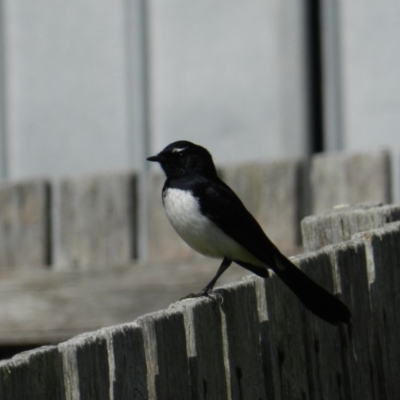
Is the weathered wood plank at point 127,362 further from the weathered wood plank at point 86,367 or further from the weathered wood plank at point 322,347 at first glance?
the weathered wood plank at point 322,347

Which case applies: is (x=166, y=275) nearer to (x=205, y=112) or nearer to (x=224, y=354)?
(x=205, y=112)

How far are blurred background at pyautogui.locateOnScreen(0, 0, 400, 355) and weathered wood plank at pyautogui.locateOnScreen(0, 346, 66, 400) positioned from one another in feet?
10.1

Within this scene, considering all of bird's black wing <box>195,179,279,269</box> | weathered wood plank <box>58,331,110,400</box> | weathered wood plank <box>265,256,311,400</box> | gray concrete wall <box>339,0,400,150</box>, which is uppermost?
gray concrete wall <box>339,0,400,150</box>

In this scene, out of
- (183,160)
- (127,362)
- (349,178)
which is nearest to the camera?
(127,362)

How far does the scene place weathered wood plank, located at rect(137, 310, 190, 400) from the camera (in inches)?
107

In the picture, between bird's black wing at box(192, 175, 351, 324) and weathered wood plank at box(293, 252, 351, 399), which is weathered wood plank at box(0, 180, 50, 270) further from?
weathered wood plank at box(293, 252, 351, 399)

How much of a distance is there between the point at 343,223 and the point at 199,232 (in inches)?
28.0

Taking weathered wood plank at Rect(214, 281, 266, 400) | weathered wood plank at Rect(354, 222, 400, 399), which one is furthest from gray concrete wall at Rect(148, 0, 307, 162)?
weathered wood plank at Rect(214, 281, 266, 400)

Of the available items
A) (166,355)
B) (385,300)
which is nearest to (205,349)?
(166,355)

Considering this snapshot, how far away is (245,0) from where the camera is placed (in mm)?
A: 6395

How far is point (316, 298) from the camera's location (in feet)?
11.1

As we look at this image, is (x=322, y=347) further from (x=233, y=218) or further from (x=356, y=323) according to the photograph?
(x=233, y=218)

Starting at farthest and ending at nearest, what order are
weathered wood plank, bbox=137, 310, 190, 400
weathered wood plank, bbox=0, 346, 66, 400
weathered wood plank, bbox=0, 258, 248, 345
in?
weathered wood plank, bbox=0, 258, 248, 345
weathered wood plank, bbox=137, 310, 190, 400
weathered wood plank, bbox=0, 346, 66, 400

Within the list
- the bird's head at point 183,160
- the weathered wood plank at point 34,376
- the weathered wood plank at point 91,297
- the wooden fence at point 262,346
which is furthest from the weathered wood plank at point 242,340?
the weathered wood plank at point 91,297
